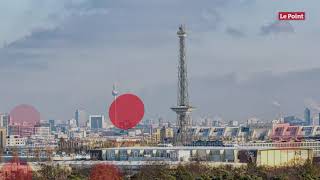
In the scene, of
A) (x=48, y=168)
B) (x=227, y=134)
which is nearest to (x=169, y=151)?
(x=48, y=168)

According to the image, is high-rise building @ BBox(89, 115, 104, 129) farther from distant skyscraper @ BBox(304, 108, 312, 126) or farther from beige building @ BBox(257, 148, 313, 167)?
beige building @ BBox(257, 148, 313, 167)

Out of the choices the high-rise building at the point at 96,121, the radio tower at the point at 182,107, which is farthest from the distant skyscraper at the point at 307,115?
the radio tower at the point at 182,107

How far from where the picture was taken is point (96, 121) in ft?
436

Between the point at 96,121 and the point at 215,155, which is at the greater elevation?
the point at 96,121

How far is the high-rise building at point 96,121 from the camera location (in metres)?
131

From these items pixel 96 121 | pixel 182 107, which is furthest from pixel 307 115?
pixel 182 107

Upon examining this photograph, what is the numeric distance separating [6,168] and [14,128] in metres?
65.1

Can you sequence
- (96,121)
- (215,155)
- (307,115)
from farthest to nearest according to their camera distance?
(96,121) → (307,115) → (215,155)

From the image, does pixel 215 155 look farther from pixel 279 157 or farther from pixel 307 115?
pixel 307 115

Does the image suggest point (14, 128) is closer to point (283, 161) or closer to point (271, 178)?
point (283, 161)

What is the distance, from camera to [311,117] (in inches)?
4624

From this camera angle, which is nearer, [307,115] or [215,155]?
[215,155]

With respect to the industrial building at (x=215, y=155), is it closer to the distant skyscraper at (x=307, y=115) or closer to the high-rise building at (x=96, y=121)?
the distant skyscraper at (x=307, y=115)

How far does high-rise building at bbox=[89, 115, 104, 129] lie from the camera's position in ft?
429
